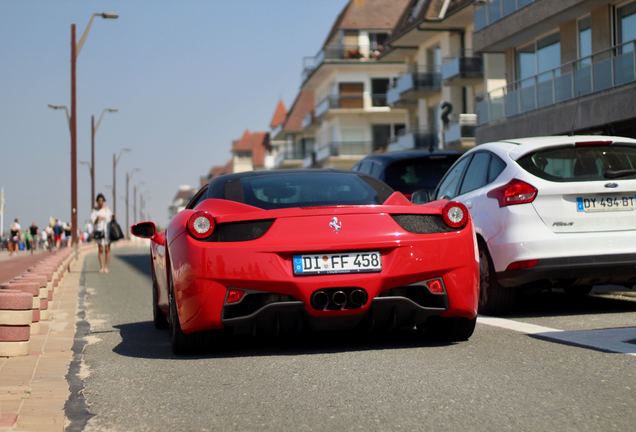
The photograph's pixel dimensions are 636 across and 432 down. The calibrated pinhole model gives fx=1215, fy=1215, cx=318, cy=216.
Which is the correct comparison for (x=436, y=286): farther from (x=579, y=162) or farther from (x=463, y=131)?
(x=463, y=131)

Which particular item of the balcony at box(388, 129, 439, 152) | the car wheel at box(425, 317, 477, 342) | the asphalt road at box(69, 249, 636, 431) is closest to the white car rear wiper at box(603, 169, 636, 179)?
the asphalt road at box(69, 249, 636, 431)

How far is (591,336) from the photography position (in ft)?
27.5

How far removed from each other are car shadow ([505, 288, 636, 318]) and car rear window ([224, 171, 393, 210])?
8.56ft

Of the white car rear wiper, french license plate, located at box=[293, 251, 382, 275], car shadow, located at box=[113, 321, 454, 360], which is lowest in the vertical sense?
car shadow, located at box=[113, 321, 454, 360]

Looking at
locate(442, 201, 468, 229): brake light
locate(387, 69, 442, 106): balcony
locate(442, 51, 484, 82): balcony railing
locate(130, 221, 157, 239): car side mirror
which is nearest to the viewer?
locate(442, 201, 468, 229): brake light

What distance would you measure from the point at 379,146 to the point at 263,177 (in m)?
73.8

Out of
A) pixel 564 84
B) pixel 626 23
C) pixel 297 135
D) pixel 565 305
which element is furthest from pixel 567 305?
pixel 297 135

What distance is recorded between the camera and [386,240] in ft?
25.3

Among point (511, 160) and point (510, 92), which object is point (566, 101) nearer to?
point (510, 92)

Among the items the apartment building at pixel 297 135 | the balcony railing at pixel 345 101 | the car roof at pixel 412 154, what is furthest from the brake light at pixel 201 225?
the apartment building at pixel 297 135

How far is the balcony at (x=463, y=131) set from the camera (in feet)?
173

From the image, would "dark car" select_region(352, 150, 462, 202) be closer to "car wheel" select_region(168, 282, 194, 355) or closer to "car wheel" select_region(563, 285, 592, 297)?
"car wheel" select_region(563, 285, 592, 297)

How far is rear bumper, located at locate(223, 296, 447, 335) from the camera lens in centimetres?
769

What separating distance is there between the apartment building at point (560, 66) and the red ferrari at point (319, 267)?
18.6 metres
